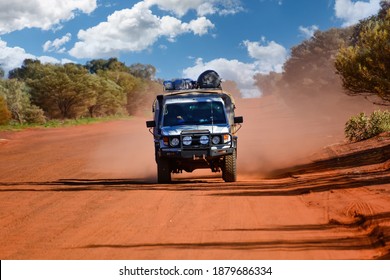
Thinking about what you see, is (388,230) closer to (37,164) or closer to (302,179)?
(302,179)

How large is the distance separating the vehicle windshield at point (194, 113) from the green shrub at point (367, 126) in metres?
10.0

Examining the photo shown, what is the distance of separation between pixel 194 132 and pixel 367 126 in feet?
37.7

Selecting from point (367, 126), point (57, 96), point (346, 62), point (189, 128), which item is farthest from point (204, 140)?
point (57, 96)

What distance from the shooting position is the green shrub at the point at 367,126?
75.2 feet

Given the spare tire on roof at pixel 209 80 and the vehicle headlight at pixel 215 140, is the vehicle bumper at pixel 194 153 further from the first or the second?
the spare tire on roof at pixel 209 80

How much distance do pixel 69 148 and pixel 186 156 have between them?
658 inches

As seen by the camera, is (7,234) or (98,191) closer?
(7,234)

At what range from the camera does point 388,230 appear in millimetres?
7859

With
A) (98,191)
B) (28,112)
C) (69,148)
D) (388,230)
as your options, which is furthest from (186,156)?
(28,112)

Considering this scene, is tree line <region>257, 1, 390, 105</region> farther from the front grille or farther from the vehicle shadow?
the front grille

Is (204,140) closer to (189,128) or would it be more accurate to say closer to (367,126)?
(189,128)

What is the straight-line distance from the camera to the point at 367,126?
2347 cm

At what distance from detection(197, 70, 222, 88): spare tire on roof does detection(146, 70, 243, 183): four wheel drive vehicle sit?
2.75ft

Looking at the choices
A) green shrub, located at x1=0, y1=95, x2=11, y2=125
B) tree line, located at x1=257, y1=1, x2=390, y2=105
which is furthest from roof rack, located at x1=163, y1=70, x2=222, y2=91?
green shrub, located at x1=0, y1=95, x2=11, y2=125
